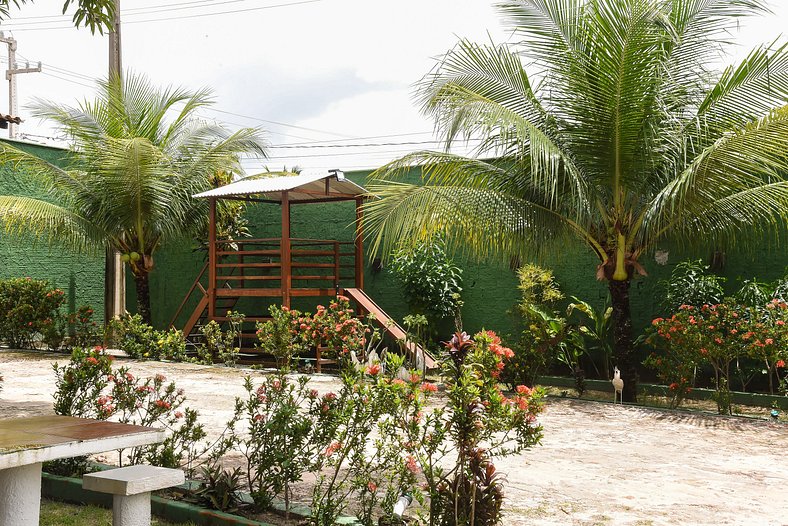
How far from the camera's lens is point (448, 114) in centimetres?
880

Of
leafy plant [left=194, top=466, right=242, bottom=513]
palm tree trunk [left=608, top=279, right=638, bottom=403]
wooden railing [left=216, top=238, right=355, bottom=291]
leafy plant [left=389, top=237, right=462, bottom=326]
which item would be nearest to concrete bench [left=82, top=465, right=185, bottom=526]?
leafy plant [left=194, top=466, right=242, bottom=513]

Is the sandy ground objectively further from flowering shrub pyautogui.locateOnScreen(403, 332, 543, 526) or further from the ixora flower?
the ixora flower

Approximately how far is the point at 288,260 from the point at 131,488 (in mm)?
9589

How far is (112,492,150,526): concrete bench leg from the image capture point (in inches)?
131

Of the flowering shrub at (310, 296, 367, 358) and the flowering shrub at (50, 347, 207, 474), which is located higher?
the flowering shrub at (310, 296, 367, 358)

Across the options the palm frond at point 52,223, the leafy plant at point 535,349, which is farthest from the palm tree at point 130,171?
the leafy plant at point 535,349

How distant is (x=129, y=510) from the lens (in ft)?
11.0

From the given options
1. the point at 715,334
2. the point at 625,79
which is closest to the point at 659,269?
the point at 715,334

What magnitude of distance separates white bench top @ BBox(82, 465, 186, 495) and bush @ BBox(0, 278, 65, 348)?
11.6 m

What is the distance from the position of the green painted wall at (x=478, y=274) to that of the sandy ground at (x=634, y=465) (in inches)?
96.9

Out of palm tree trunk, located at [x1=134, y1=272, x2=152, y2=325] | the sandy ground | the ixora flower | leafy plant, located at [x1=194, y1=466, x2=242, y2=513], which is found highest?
palm tree trunk, located at [x1=134, y1=272, x2=152, y2=325]

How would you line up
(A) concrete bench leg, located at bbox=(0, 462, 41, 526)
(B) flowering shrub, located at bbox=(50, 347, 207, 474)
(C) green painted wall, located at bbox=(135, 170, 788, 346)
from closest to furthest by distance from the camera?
1. (A) concrete bench leg, located at bbox=(0, 462, 41, 526)
2. (B) flowering shrub, located at bbox=(50, 347, 207, 474)
3. (C) green painted wall, located at bbox=(135, 170, 788, 346)

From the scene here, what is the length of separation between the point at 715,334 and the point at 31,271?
1242 cm

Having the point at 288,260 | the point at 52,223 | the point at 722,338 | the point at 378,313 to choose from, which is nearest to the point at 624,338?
the point at 722,338
